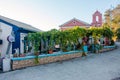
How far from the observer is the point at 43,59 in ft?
49.8

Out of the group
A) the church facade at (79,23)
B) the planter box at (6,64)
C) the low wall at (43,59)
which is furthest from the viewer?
the church facade at (79,23)

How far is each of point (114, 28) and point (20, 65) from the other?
23.0m

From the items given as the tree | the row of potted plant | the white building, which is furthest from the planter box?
the tree

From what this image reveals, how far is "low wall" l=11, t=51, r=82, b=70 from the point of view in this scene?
44.5 feet

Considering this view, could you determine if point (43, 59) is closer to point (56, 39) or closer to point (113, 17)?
point (56, 39)

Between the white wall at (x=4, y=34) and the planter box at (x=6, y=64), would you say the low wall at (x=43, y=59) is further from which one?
the white wall at (x=4, y=34)

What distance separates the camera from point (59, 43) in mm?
17500

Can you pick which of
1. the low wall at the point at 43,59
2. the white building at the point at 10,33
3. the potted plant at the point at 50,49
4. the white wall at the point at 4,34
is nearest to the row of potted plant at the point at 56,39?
the potted plant at the point at 50,49

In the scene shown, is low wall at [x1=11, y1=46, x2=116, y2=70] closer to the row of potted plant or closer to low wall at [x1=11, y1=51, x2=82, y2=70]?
low wall at [x1=11, y1=51, x2=82, y2=70]

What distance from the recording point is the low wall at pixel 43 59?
13577 mm

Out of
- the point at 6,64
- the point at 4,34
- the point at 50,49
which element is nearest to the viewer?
the point at 6,64

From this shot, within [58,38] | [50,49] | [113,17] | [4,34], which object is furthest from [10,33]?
[113,17]

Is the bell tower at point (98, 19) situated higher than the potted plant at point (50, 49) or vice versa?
the bell tower at point (98, 19)

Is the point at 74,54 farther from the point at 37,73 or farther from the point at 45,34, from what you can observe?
the point at 37,73
